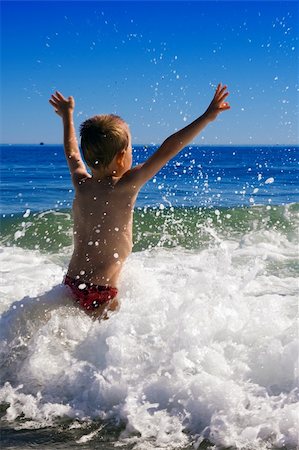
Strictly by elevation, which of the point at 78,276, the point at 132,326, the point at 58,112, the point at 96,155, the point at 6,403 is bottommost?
the point at 6,403

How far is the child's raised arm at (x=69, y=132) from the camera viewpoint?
4.47 m

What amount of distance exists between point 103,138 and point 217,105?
755 millimetres

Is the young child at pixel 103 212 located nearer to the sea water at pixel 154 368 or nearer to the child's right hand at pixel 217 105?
the sea water at pixel 154 368

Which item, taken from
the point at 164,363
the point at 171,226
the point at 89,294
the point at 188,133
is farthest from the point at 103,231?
the point at 171,226

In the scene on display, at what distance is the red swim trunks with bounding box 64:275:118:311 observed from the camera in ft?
13.4

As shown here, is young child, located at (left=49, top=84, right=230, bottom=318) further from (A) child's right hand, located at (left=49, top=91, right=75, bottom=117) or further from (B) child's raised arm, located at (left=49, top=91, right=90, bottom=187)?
(A) child's right hand, located at (left=49, top=91, right=75, bottom=117)

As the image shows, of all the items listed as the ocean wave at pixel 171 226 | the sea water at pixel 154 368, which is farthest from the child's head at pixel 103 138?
the ocean wave at pixel 171 226

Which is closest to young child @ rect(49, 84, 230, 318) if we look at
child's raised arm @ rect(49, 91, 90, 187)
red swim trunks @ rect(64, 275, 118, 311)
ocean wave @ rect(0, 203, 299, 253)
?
red swim trunks @ rect(64, 275, 118, 311)

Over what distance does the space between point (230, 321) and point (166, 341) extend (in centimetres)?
55

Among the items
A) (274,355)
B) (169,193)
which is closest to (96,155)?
(274,355)

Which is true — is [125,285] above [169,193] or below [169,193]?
below

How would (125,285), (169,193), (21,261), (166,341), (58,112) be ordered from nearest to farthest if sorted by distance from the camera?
(166,341) < (125,285) < (58,112) < (21,261) < (169,193)

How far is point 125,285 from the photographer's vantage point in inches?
175

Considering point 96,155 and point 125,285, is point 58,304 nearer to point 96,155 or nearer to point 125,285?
point 125,285
